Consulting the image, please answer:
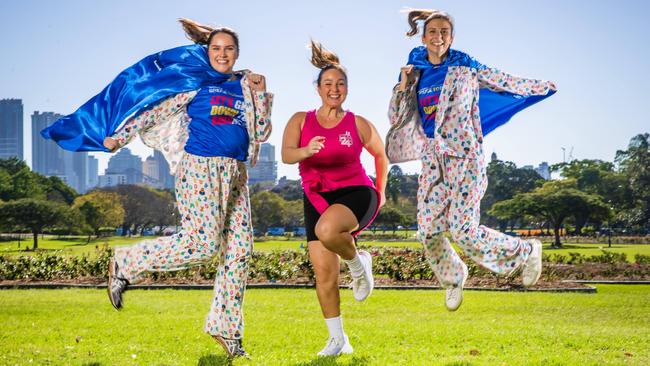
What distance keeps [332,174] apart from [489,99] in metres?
1.70

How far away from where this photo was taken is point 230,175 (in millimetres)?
6215

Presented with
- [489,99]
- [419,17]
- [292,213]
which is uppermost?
[419,17]

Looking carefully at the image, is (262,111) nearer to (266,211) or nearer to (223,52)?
(223,52)

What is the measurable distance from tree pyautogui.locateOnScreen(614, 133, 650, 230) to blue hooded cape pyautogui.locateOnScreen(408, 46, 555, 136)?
47.6 meters

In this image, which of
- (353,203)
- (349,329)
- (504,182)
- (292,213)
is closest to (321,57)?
(353,203)

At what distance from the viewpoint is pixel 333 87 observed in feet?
20.7

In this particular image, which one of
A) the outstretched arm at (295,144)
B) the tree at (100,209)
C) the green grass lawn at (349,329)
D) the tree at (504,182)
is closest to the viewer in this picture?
the outstretched arm at (295,144)

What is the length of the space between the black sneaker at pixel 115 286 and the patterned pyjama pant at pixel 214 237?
112 millimetres

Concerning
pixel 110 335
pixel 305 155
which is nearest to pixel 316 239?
pixel 305 155

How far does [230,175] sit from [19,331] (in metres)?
4.10

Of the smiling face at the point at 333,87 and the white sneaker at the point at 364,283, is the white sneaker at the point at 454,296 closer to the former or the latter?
the white sneaker at the point at 364,283

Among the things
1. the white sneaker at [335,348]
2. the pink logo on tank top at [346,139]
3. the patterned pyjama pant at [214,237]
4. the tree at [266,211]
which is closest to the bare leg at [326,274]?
the white sneaker at [335,348]

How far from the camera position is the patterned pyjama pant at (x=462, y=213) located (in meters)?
6.20

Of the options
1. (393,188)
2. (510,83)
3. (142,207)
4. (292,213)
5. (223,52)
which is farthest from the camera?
(142,207)
